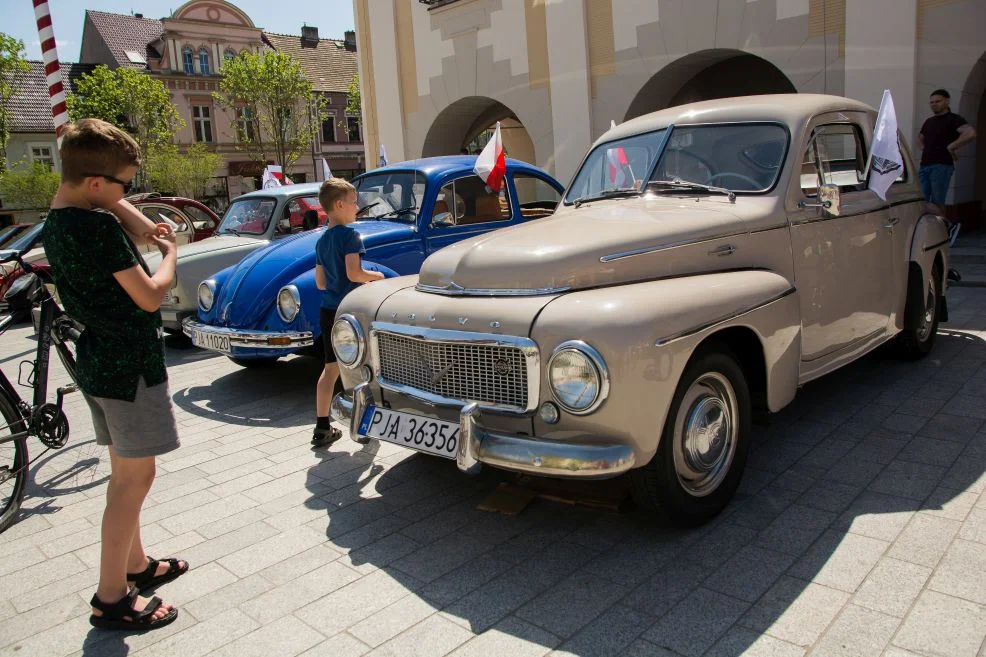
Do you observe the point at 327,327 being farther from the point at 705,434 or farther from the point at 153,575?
the point at 705,434

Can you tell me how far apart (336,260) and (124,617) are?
7.52ft

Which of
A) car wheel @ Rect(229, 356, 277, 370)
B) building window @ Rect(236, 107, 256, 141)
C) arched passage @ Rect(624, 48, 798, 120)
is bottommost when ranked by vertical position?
car wheel @ Rect(229, 356, 277, 370)

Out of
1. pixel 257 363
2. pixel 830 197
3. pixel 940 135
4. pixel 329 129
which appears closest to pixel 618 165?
pixel 830 197

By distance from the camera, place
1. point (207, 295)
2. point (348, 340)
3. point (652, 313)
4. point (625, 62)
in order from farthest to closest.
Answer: point (625, 62), point (207, 295), point (348, 340), point (652, 313)

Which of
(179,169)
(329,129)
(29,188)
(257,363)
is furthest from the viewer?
(329,129)

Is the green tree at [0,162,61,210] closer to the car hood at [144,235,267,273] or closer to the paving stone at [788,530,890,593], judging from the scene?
the car hood at [144,235,267,273]

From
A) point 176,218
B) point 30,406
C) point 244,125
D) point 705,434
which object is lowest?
point 705,434

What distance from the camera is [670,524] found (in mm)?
3129

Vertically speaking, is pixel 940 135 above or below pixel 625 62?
A: below

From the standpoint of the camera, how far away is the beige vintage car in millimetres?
2807

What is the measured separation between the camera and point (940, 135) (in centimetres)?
847

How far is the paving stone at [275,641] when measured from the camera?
254 cm

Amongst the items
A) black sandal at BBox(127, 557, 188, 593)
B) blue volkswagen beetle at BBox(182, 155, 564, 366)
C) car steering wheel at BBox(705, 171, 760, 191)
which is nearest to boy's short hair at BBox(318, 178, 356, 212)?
blue volkswagen beetle at BBox(182, 155, 564, 366)

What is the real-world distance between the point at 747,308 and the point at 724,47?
9.59 meters
